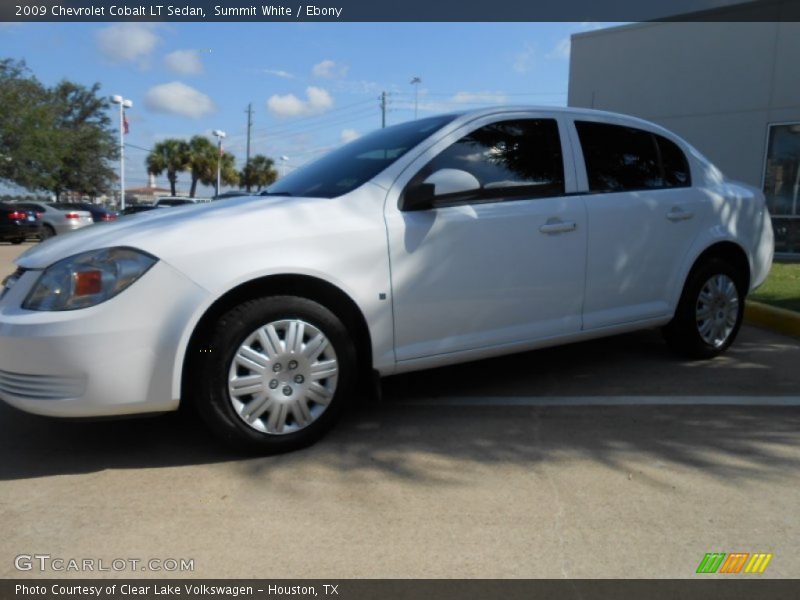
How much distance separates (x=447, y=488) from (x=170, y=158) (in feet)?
181

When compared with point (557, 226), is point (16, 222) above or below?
below

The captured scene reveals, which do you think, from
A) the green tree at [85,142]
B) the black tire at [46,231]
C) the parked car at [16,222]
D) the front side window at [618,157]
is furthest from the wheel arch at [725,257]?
the green tree at [85,142]

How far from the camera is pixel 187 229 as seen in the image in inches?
111

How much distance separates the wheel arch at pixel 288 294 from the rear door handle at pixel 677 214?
2.28 metres

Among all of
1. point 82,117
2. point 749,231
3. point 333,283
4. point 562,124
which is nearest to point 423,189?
point 333,283

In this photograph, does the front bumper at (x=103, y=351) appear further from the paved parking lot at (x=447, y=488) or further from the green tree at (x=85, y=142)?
the green tree at (x=85, y=142)

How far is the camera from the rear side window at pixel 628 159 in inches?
153

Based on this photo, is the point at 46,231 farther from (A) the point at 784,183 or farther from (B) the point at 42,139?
(A) the point at 784,183

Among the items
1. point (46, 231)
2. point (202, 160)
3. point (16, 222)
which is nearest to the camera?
point (16, 222)

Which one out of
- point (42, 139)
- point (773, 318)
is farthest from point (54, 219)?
point (773, 318)

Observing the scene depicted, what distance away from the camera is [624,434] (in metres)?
3.24
